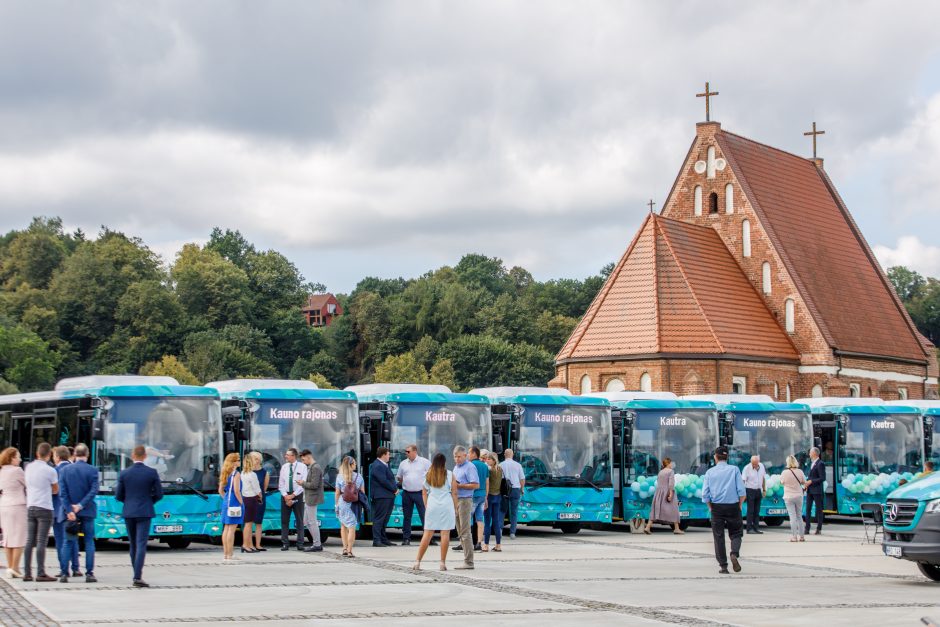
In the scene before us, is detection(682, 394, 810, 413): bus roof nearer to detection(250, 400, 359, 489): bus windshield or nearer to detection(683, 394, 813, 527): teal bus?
detection(683, 394, 813, 527): teal bus

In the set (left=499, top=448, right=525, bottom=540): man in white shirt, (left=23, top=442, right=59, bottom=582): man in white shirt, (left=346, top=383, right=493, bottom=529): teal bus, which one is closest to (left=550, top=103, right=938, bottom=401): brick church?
(left=346, top=383, right=493, bottom=529): teal bus

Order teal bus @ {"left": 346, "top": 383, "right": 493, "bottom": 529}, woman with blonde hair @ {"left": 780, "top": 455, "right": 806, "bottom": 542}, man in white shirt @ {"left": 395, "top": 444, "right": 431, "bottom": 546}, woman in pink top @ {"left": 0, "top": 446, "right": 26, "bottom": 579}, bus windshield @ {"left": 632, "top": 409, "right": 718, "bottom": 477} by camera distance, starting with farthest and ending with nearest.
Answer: bus windshield @ {"left": 632, "top": 409, "right": 718, "bottom": 477}, woman with blonde hair @ {"left": 780, "top": 455, "right": 806, "bottom": 542}, teal bus @ {"left": 346, "top": 383, "right": 493, "bottom": 529}, man in white shirt @ {"left": 395, "top": 444, "right": 431, "bottom": 546}, woman in pink top @ {"left": 0, "top": 446, "right": 26, "bottom": 579}

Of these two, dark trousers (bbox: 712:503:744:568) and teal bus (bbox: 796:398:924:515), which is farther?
teal bus (bbox: 796:398:924:515)

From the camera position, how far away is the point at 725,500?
63.7ft

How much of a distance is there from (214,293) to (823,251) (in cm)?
6208

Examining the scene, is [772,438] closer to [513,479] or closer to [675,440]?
[675,440]

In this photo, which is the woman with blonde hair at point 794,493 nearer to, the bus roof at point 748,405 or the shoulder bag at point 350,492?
the bus roof at point 748,405

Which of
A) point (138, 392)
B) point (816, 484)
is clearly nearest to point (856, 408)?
point (816, 484)

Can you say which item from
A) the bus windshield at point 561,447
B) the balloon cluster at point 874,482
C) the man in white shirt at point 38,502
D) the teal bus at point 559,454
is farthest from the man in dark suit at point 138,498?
the balloon cluster at point 874,482

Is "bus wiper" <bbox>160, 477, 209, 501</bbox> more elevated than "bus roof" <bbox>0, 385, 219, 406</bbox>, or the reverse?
"bus roof" <bbox>0, 385, 219, 406</bbox>

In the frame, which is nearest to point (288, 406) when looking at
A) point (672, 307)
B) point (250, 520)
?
point (250, 520)

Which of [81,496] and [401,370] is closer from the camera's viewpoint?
[81,496]

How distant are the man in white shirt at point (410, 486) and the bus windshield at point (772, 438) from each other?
957 cm

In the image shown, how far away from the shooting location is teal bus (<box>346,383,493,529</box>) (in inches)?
1055
